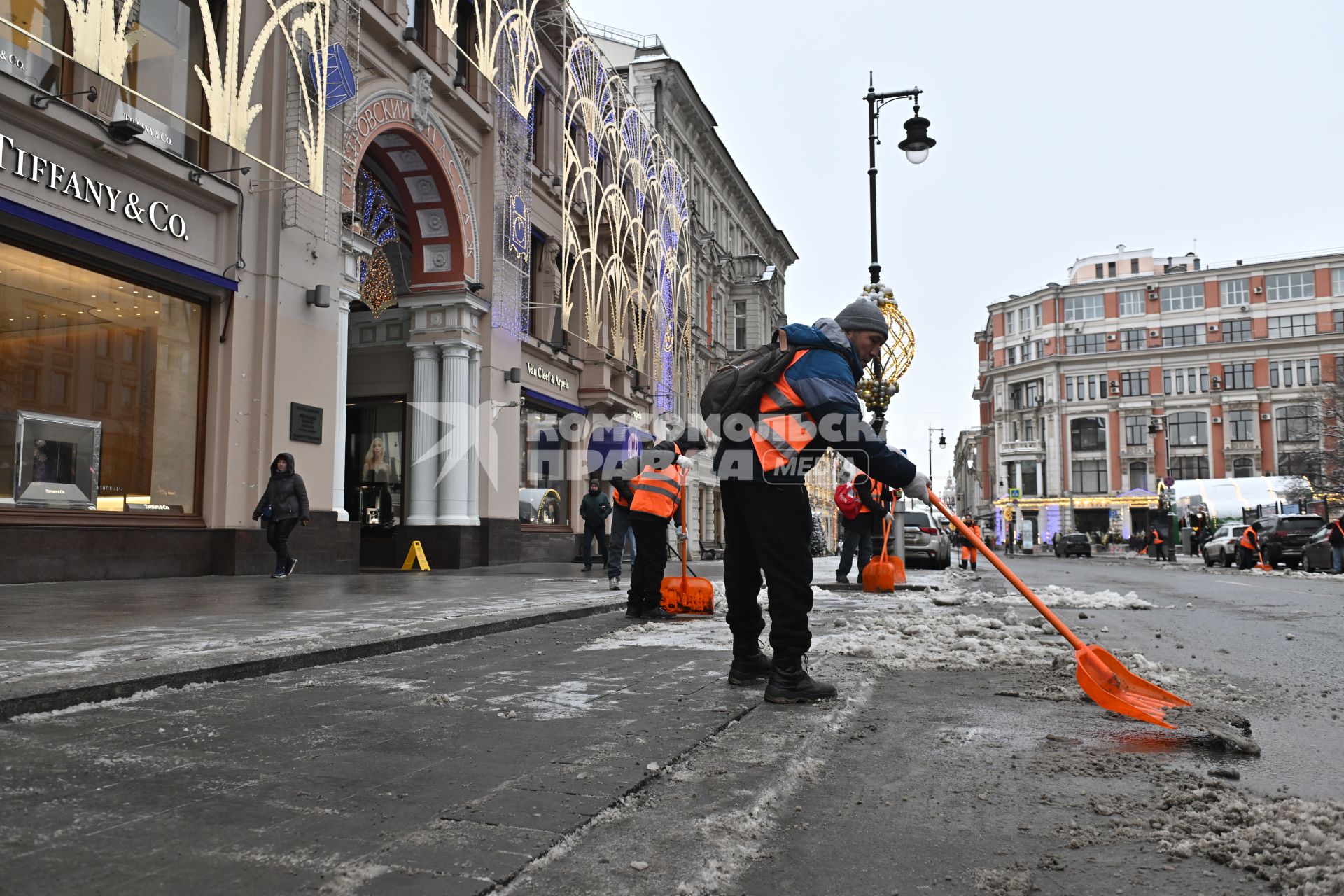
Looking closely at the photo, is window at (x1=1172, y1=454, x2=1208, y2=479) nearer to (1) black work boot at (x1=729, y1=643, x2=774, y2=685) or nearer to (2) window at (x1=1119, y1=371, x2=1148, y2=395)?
(2) window at (x1=1119, y1=371, x2=1148, y2=395)

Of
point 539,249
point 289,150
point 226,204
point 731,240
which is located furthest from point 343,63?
point 731,240

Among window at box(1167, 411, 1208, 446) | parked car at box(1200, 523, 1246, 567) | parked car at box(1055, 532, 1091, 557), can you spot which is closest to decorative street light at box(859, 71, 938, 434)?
parked car at box(1200, 523, 1246, 567)

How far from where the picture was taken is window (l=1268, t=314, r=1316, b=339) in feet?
252

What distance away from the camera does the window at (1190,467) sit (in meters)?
79.0

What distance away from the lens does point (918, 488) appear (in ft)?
14.9

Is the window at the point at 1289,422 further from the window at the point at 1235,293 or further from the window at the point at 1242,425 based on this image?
the window at the point at 1235,293

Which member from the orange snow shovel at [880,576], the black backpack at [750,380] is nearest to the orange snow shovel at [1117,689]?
the black backpack at [750,380]

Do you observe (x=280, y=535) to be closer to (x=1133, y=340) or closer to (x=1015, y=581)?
(x=1015, y=581)

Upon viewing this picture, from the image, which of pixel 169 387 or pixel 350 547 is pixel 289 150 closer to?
pixel 169 387

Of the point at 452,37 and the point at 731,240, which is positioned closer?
the point at 452,37

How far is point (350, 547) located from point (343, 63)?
682cm

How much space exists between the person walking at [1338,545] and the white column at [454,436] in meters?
18.5

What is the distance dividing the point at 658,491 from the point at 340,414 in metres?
7.24

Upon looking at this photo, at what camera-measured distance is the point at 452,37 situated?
16.8 m
